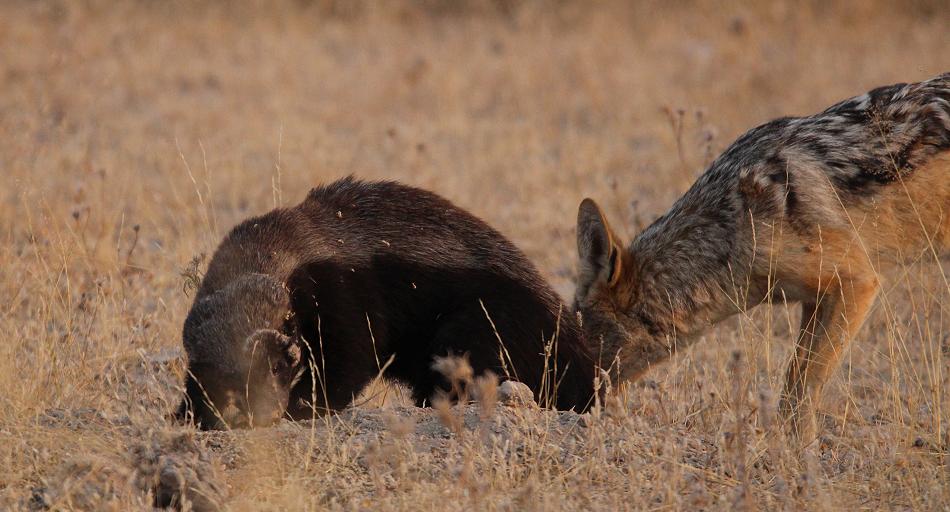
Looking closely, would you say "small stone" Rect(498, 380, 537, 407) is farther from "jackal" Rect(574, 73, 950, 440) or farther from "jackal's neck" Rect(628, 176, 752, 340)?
"jackal's neck" Rect(628, 176, 752, 340)

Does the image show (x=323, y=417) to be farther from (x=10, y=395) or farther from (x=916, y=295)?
(x=916, y=295)

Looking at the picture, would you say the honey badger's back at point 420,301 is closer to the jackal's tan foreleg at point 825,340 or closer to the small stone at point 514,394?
the small stone at point 514,394

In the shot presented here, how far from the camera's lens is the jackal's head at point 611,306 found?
611cm

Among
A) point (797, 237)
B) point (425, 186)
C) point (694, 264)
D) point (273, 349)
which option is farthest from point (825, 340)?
point (425, 186)

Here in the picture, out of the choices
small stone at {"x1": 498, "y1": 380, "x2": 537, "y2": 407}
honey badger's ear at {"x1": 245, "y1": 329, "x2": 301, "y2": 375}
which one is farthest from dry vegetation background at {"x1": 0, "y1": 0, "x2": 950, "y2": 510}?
honey badger's ear at {"x1": 245, "y1": 329, "x2": 301, "y2": 375}

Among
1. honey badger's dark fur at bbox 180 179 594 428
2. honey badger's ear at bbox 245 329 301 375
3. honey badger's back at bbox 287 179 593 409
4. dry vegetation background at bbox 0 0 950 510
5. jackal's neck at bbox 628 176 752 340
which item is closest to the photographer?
dry vegetation background at bbox 0 0 950 510

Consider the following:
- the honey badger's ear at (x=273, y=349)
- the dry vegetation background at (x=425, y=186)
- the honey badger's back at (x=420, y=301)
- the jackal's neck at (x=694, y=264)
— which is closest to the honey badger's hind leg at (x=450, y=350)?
the honey badger's back at (x=420, y=301)

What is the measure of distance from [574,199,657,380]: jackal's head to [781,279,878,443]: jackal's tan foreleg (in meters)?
0.76

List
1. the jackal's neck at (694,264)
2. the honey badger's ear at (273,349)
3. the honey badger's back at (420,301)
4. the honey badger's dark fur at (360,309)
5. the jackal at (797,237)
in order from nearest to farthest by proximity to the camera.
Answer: the honey badger's ear at (273,349) < the honey badger's dark fur at (360,309) < the honey badger's back at (420,301) < the jackal at (797,237) < the jackal's neck at (694,264)

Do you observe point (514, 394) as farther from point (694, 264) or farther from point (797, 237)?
point (797, 237)

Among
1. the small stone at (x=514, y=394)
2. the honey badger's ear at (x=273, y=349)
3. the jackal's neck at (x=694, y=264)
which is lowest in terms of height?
the small stone at (x=514, y=394)

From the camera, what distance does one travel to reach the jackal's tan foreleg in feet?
18.9

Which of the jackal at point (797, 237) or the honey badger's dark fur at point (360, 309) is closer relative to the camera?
the honey badger's dark fur at point (360, 309)

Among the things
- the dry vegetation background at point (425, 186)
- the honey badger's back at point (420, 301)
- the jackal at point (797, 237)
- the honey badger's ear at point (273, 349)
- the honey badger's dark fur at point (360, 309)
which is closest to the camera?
the dry vegetation background at point (425, 186)
